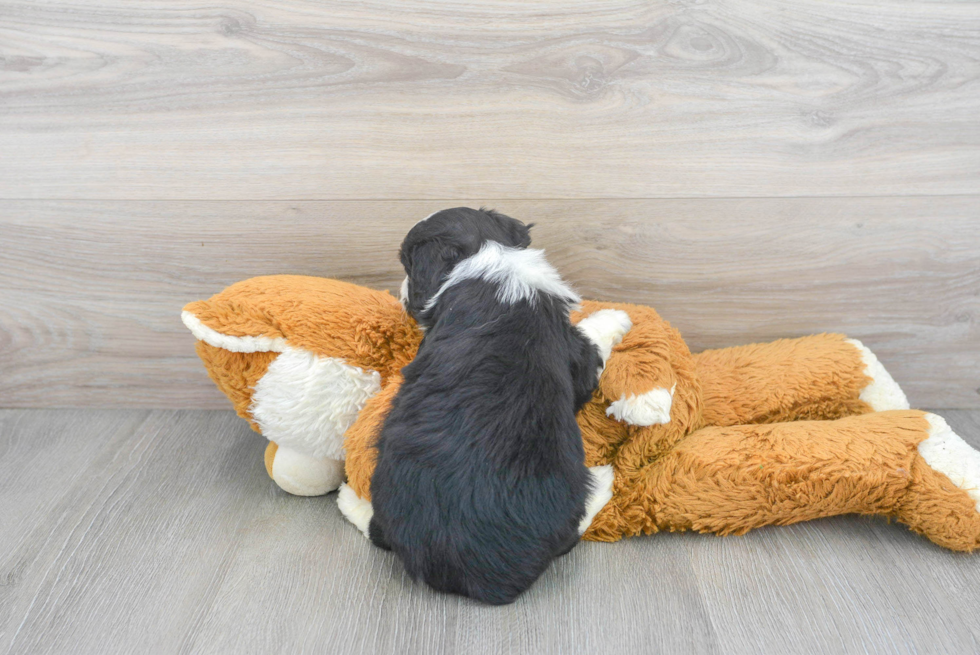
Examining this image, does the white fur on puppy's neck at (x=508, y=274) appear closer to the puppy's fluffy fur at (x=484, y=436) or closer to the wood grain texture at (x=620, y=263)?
the puppy's fluffy fur at (x=484, y=436)

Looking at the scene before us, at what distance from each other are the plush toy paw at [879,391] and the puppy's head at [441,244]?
2.43ft

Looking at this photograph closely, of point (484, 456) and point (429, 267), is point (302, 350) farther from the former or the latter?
point (484, 456)

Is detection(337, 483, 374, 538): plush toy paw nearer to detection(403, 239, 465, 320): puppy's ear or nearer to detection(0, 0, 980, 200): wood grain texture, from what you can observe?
detection(403, 239, 465, 320): puppy's ear

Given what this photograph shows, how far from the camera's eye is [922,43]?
1.25 metres

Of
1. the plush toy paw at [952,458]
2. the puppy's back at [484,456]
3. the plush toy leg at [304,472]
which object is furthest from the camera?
the plush toy leg at [304,472]

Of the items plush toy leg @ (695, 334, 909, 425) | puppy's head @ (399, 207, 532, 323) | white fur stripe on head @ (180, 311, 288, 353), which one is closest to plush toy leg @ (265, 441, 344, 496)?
white fur stripe on head @ (180, 311, 288, 353)

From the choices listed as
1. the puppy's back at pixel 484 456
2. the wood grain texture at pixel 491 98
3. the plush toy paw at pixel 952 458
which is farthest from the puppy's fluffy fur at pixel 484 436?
the plush toy paw at pixel 952 458

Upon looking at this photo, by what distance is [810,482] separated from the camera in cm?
107

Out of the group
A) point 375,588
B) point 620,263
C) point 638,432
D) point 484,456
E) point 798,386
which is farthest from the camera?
point 620,263

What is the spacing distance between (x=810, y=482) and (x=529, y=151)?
2.51ft

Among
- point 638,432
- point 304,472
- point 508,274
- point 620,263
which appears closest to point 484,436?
point 508,274

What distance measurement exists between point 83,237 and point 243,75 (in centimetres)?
49

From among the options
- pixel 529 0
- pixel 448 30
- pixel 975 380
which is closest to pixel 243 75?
pixel 448 30

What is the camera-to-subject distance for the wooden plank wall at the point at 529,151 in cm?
125
